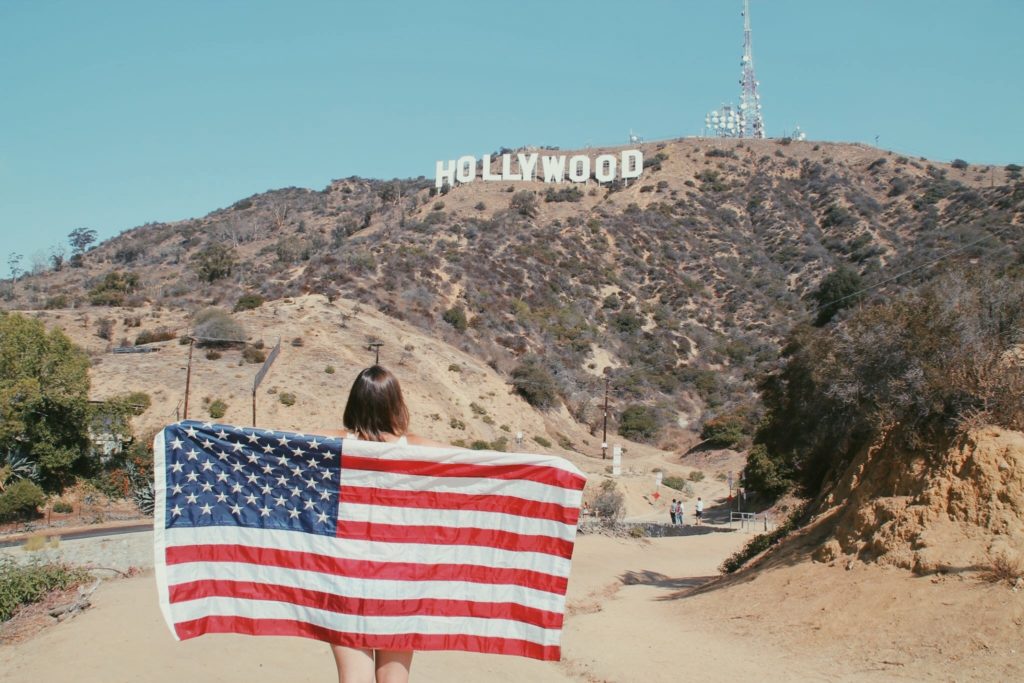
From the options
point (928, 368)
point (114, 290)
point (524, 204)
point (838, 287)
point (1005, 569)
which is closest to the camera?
point (1005, 569)

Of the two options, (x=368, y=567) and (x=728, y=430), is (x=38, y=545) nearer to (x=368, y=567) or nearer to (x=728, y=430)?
(x=368, y=567)

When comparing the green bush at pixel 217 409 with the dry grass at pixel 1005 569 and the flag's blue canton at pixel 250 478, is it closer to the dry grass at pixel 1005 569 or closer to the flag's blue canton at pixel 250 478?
the dry grass at pixel 1005 569

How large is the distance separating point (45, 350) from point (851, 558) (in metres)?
31.4

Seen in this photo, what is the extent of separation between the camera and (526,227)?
7831 centimetres

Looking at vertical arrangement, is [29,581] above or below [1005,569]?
below

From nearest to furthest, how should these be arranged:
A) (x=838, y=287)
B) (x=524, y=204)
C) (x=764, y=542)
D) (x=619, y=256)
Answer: (x=764, y=542) → (x=838, y=287) → (x=619, y=256) → (x=524, y=204)

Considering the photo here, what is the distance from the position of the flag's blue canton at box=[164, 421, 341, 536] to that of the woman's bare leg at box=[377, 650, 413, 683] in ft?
2.49

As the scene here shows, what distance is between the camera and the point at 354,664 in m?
4.08

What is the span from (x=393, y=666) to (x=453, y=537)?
79 cm

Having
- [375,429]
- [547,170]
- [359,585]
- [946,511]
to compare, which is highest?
[547,170]

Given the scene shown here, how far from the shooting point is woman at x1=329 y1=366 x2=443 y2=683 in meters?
4.05

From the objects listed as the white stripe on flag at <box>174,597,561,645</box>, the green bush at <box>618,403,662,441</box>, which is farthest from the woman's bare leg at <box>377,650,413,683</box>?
the green bush at <box>618,403,662,441</box>

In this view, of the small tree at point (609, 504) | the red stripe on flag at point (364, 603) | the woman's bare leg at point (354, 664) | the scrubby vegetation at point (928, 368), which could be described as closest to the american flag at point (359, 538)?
the red stripe on flag at point (364, 603)

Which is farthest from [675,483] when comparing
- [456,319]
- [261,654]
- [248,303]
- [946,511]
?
[261,654]
